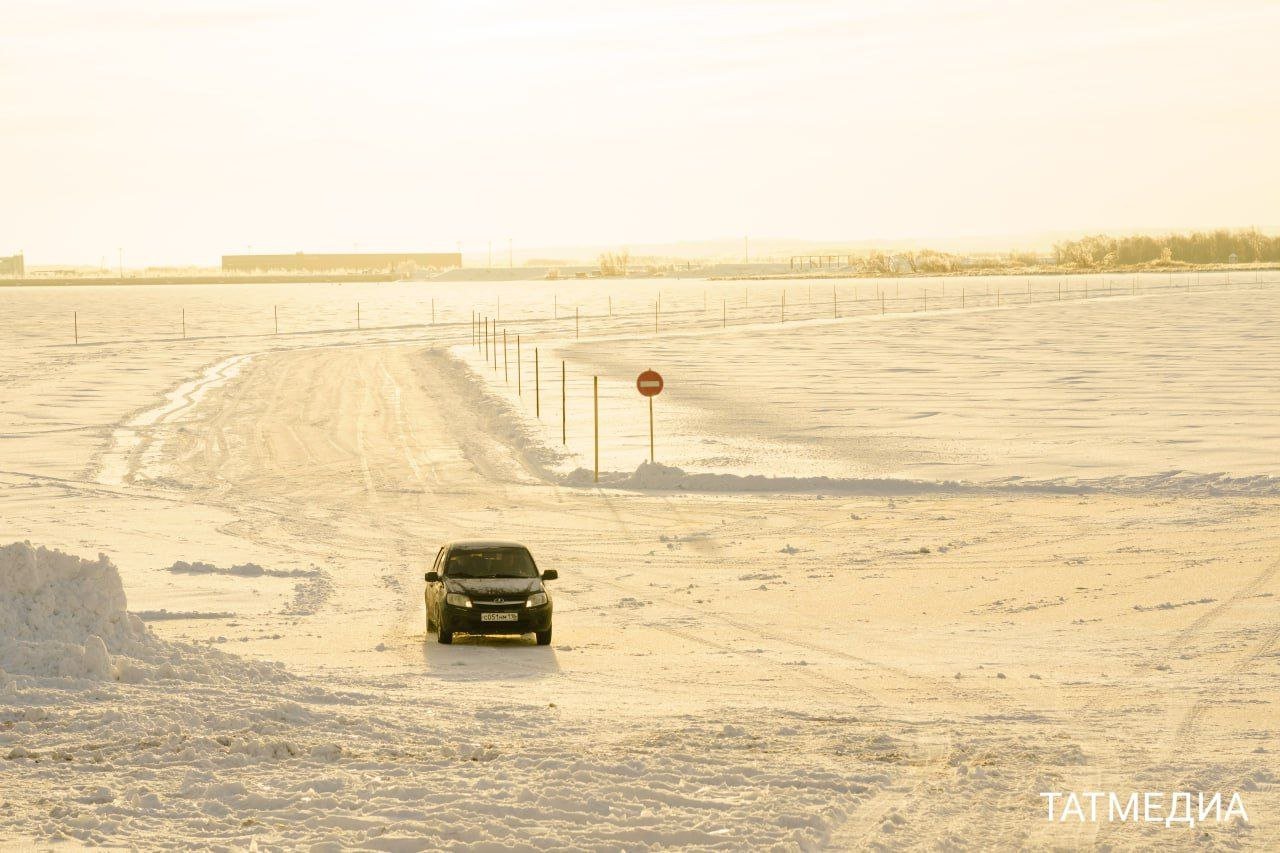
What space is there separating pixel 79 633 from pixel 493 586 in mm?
5077

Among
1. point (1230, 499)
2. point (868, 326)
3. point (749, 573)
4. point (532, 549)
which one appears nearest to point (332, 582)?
point (532, 549)

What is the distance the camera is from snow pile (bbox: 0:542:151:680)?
45.1 ft

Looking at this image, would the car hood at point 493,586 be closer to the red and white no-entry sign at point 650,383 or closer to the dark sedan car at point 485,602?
the dark sedan car at point 485,602

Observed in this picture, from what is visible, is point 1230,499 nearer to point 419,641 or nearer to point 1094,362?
point 419,641

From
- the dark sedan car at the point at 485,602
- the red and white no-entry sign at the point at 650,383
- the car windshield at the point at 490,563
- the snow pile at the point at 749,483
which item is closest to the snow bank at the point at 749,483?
the snow pile at the point at 749,483

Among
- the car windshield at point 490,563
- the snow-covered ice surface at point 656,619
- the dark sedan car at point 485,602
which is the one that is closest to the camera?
the snow-covered ice surface at point 656,619

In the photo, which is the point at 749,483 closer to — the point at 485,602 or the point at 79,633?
the point at 485,602

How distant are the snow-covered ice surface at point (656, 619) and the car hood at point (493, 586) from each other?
0.69 metres

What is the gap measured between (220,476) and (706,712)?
21.9m

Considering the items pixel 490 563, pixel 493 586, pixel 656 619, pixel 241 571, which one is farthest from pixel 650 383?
pixel 493 586

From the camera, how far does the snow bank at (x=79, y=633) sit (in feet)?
45.1

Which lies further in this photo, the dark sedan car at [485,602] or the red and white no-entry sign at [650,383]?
the red and white no-entry sign at [650,383]

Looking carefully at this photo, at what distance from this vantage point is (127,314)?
12656cm

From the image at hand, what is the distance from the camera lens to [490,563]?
18.8m
